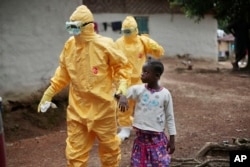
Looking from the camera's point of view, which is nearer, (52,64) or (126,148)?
(126,148)

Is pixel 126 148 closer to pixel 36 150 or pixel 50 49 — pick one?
pixel 36 150

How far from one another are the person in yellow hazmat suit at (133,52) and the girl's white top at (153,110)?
7.98ft

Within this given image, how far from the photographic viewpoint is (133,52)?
6723 millimetres

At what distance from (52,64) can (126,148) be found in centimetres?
254

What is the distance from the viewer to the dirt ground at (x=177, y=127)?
602 centimetres

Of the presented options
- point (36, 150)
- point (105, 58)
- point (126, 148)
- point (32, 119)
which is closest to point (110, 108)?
point (105, 58)

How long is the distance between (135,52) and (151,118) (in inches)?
109

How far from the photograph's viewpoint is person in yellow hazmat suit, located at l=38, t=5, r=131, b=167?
14.3 ft

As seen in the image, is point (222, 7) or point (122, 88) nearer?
point (122, 88)

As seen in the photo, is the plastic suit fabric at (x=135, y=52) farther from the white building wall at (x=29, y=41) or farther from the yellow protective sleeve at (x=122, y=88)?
the yellow protective sleeve at (x=122, y=88)

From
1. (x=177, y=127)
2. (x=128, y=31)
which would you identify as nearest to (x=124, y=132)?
(x=177, y=127)

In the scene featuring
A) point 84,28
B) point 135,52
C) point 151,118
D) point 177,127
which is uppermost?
point 84,28

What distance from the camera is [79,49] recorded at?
4.43 m

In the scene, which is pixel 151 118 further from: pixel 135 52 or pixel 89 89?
pixel 135 52
